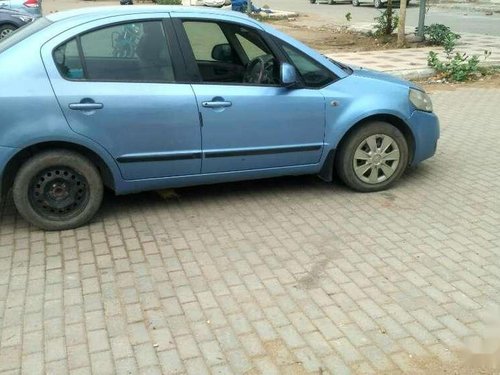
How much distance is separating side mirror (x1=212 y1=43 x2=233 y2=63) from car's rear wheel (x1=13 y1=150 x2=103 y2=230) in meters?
1.51

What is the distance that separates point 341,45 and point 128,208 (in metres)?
11.5

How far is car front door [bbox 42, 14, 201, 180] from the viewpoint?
4242 mm

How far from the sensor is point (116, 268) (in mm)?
3902

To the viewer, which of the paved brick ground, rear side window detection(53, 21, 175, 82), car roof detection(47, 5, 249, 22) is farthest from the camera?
car roof detection(47, 5, 249, 22)

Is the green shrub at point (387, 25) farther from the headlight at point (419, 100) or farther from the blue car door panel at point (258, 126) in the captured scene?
the blue car door panel at point (258, 126)

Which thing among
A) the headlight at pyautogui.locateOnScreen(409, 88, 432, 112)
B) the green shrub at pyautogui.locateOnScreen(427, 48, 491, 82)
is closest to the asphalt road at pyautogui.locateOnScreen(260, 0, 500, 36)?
→ the green shrub at pyautogui.locateOnScreen(427, 48, 491, 82)

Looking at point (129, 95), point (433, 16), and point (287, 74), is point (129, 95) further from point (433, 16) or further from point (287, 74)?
point (433, 16)

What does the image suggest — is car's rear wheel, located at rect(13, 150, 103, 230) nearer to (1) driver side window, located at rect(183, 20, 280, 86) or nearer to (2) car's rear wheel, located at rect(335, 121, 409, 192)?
(1) driver side window, located at rect(183, 20, 280, 86)

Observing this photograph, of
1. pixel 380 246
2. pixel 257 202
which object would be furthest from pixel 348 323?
pixel 257 202

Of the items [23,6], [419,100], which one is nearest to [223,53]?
[419,100]

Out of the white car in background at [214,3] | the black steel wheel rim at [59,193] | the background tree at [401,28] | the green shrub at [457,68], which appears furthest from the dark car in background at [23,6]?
the white car in background at [214,3]

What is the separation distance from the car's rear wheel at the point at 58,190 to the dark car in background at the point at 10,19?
37.1 feet

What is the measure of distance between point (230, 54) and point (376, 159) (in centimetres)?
160

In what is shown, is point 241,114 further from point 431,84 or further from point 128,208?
point 431,84
